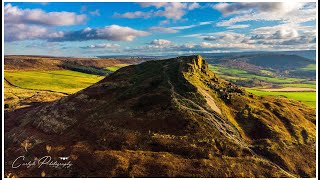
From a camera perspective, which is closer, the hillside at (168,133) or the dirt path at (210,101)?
the hillside at (168,133)

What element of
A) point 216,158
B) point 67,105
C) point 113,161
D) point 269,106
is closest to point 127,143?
point 113,161

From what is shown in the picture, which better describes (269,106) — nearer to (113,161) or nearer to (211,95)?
(211,95)

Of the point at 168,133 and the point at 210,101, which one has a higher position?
the point at 210,101

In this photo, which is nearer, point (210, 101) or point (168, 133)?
point (168, 133)

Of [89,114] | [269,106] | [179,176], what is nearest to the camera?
[179,176]

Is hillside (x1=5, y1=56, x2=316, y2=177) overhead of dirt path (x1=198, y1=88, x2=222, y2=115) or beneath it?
beneath

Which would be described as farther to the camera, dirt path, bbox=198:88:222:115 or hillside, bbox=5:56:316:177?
dirt path, bbox=198:88:222:115

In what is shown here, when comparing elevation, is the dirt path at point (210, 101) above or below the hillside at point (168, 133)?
above

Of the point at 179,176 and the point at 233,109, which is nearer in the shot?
the point at 179,176
